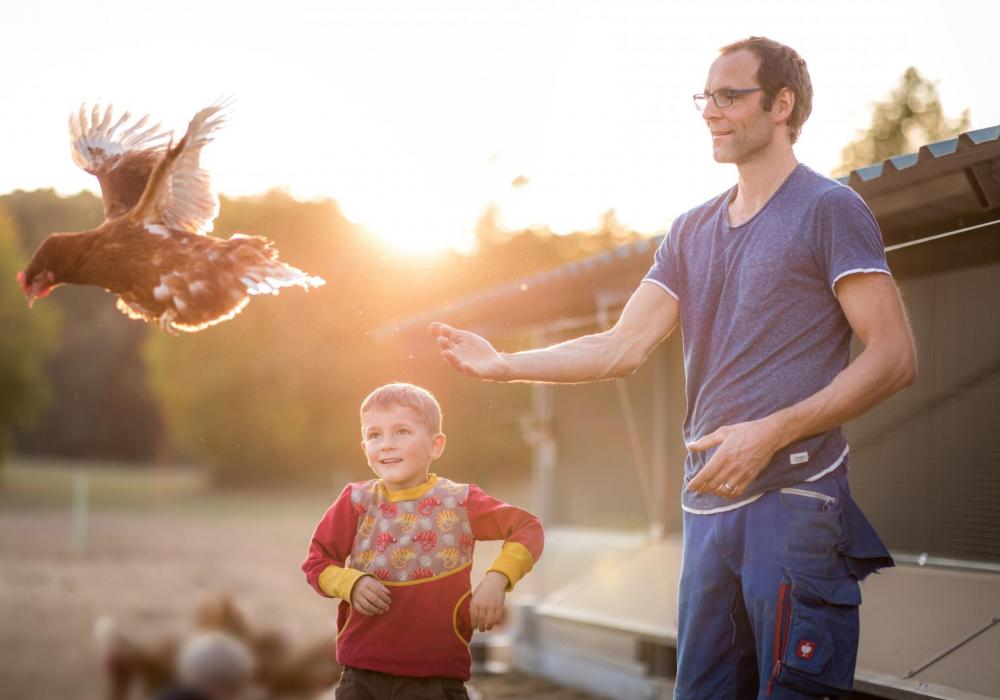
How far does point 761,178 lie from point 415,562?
4.29ft

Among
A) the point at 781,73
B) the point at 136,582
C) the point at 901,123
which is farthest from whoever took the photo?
the point at 901,123

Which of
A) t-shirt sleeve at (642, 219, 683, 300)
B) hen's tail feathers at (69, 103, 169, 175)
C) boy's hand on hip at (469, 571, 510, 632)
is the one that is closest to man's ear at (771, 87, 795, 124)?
t-shirt sleeve at (642, 219, 683, 300)

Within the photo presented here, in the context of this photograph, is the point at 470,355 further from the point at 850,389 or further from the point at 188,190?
the point at 188,190

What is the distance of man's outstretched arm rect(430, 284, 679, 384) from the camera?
2580mm

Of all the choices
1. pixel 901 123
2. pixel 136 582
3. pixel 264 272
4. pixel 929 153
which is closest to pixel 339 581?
pixel 264 272

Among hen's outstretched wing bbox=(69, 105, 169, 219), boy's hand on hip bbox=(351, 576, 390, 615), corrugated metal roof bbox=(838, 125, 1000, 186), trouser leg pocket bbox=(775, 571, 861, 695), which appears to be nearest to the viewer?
trouser leg pocket bbox=(775, 571, 861, 695)

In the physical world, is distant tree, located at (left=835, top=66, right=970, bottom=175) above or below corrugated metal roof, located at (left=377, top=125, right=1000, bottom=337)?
above

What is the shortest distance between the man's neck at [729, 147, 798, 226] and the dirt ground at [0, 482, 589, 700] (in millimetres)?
3543

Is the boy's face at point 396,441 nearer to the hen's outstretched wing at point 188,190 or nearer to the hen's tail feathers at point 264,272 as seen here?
the hen's tail feathers at point 264,272

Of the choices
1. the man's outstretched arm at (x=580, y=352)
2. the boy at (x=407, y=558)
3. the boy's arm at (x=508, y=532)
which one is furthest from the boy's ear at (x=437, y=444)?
the man's outstretched arm at (x=580, y=352)

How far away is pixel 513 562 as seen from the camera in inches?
106

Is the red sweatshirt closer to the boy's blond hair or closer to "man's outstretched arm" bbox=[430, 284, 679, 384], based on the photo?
the boy's blond hair

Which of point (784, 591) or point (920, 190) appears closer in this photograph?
point (784, 591)

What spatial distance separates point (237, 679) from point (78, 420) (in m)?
42.0
